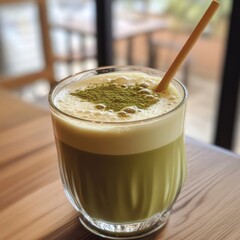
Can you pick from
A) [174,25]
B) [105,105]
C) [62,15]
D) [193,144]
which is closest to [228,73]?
[193,144]

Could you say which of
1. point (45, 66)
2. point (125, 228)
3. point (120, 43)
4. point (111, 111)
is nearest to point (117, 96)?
point (111, 111)

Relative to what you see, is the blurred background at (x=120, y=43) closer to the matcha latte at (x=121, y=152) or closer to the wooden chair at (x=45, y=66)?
the wooden chair at (x=45, y=66)

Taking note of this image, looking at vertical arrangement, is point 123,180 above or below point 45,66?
above

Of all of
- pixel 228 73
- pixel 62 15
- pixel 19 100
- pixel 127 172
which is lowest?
pixel 62 15

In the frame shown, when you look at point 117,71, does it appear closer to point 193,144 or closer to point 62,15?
point 193,144

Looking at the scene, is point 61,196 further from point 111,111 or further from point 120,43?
point 120,43

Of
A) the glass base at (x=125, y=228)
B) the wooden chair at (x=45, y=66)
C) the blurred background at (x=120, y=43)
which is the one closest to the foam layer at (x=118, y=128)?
the glass base at (x=125, y=228)

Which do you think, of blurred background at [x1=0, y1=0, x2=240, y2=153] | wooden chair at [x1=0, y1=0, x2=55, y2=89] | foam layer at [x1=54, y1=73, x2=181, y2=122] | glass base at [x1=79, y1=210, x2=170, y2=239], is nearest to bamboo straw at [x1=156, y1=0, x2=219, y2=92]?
foam layer at [x1=54, y1=73, x2=181, y2=122]

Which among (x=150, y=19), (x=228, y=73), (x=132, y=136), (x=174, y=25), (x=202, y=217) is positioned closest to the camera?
(x=132, y=136)
